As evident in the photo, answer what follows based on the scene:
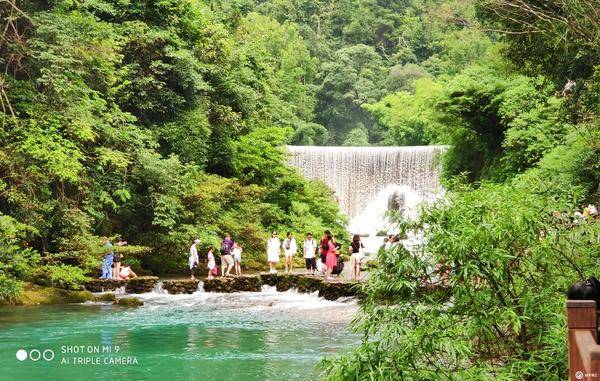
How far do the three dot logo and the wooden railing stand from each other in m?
9.92

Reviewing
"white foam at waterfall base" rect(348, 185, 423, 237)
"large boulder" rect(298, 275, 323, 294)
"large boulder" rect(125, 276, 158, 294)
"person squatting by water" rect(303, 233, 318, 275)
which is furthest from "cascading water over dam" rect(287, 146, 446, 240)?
"large boulder" rect(125, 276, 158, 294)

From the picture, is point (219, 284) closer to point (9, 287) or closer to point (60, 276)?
point (60, 276)

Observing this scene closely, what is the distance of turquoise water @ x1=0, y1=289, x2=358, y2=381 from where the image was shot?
1203cm

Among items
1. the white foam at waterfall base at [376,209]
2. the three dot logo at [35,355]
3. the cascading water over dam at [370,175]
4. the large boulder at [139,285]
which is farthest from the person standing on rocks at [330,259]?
the white foam at waterfall base at [376,209]

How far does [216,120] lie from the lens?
2784 centimetres

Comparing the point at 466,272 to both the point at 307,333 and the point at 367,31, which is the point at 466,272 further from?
the point at 367,31

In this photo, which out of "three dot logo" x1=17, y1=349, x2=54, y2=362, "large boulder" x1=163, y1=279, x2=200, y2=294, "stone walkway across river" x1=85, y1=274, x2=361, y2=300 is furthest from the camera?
"large boulder" x1=163, y1=279, x2=200, y2=294

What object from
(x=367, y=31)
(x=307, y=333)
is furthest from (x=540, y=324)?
(x=367, y=31)

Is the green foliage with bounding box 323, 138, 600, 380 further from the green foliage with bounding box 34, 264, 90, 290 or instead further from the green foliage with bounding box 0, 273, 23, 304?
the green foliage with bounding box 34, 264, 90, 290

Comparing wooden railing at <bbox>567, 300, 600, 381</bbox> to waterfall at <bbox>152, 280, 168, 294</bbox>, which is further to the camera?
waterfall at <bbox>152, 280, 168, 294</bbox>

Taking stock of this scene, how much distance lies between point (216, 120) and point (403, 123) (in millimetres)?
25476

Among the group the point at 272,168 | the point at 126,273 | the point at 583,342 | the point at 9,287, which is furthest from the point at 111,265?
the point at 583,342

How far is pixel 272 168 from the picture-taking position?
1194 inches

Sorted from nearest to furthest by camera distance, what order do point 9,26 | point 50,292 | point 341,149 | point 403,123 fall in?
1. point 50,292
2. point 9,26
3. point 341,149
4. point 403,123
